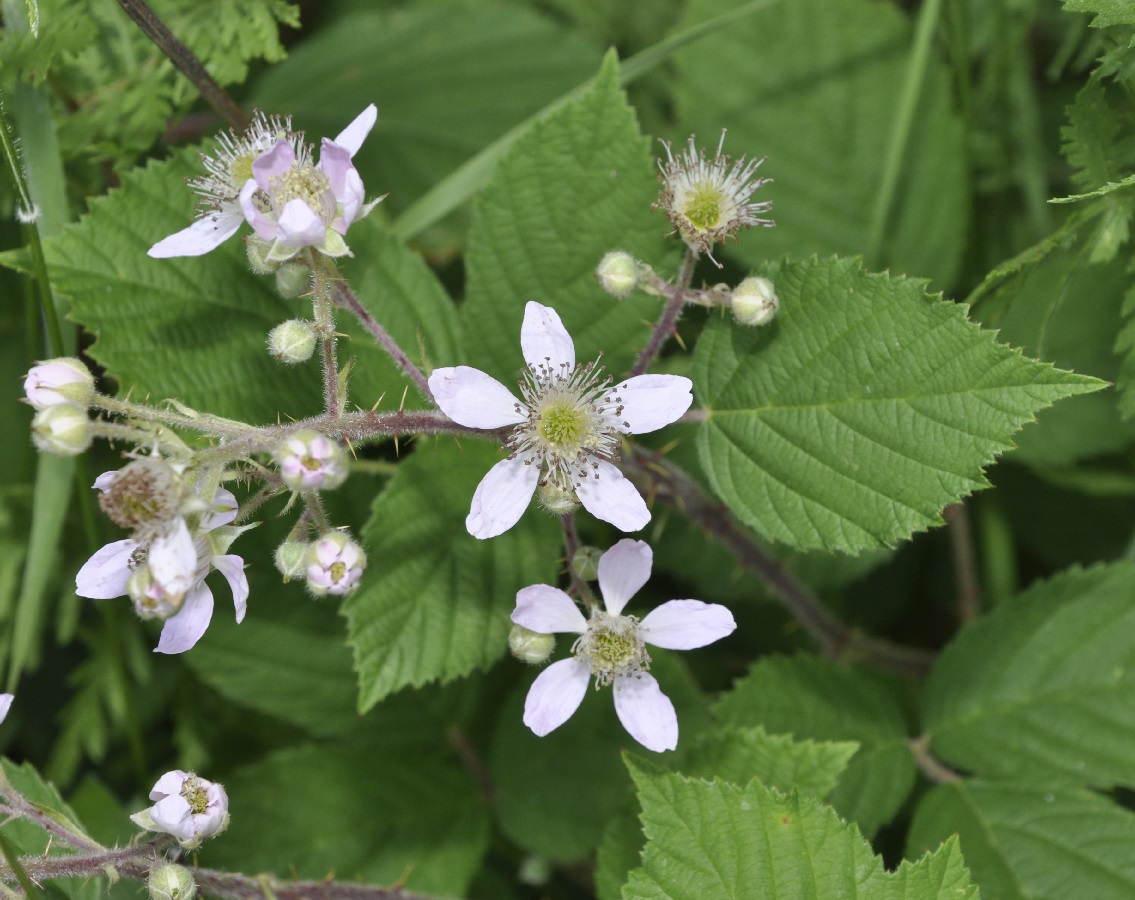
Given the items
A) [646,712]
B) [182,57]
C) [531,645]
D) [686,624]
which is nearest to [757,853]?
[646,712]

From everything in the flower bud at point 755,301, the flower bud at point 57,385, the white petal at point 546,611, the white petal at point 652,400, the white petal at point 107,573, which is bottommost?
the white petal at point 546,611

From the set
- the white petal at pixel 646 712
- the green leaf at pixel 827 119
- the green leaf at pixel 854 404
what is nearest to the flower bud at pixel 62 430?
the white petal at pixel 646 712

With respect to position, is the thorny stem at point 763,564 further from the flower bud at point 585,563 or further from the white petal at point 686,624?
the white petal at point 686,624

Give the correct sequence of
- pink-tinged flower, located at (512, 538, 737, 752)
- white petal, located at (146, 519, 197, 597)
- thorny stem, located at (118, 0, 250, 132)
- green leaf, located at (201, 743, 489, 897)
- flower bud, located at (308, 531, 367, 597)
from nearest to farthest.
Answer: white petal, located at (146, 519, 197, 597)
flower bud, located at (308, 531, 367, 597)
pink-tinged flower, located at (512, 538, 737, 752)
thorny stem, located at (118, 0, 250, 132)
green leaf, located at (201, 743, 489, 897)

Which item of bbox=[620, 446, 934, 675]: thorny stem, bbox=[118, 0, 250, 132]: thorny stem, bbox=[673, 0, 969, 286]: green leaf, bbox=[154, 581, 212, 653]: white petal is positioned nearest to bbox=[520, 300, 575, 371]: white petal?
bbox=[620, 446, 934, 675]: thorny stem

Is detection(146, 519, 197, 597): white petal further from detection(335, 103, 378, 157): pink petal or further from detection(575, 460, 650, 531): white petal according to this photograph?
detection(335, 103, 378, 157): pink petal

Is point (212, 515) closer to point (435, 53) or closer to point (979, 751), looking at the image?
point (979, 751)

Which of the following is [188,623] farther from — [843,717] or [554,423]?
[843,717]
